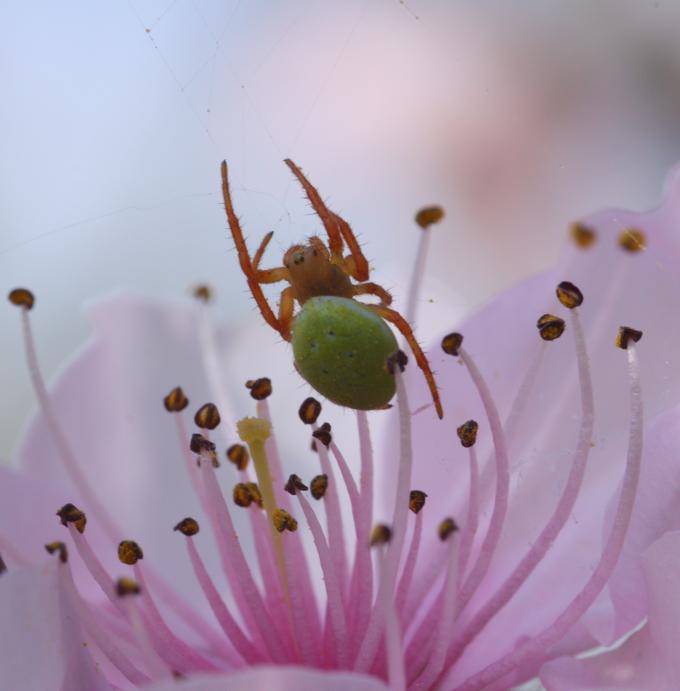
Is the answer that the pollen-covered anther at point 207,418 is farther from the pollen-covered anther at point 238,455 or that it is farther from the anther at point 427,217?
the anther at point 427,217

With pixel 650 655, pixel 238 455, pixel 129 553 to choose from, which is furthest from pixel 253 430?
pixel 650 655

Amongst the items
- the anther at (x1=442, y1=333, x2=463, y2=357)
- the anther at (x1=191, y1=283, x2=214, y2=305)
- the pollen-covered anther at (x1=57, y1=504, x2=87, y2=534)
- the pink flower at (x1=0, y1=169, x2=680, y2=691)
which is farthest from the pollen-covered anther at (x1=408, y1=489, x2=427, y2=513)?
the anther at (x1=191, y1=283, x2=214, y2=305)

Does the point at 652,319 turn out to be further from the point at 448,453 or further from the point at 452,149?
the point at 452,149

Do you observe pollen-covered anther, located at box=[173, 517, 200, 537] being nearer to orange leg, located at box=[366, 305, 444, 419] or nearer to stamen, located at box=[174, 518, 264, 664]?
stamen, located at box=[174, 518, 264, 664]

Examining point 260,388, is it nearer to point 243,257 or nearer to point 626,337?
point 243,257

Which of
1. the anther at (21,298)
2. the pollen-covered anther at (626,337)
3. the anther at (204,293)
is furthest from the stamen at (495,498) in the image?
the anther at (204,293)

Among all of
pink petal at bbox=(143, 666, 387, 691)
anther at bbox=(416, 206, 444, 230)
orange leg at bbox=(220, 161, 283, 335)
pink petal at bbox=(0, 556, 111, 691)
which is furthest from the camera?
anther at bbox=(416, 206, 444, 230)
